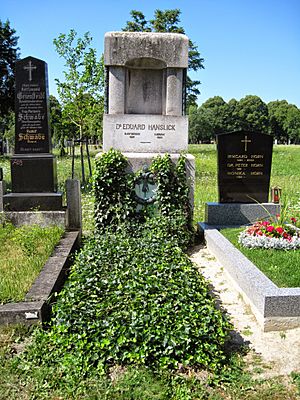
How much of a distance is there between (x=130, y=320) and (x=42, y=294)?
4.16 feet

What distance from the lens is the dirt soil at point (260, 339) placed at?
3293 millimetres

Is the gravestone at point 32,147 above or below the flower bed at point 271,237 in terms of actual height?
above

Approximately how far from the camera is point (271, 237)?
586 cm

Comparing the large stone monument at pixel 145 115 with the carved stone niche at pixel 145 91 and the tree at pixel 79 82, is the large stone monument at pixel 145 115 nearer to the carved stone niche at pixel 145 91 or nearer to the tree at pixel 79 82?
the carved stone niche at pixel 145 91

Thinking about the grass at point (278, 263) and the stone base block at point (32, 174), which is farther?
the stone base block at point (32, 174)

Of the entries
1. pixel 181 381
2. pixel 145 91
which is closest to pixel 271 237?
pixel 181 381

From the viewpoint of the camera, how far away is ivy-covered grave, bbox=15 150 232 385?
305 cm

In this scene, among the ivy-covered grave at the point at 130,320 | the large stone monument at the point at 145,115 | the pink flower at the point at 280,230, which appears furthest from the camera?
the large stone monument at the point at 145,115

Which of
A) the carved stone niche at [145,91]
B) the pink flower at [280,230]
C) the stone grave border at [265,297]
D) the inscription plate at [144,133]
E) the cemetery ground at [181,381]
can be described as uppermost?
the carved stone niche at [145,91]

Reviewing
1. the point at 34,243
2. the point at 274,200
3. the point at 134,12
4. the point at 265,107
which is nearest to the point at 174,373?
the point at 34,243

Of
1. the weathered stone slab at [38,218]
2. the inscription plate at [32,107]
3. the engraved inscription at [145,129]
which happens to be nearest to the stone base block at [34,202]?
the weathered stone slab at [38,218]

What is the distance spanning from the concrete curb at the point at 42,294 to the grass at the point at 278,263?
254 centimetres

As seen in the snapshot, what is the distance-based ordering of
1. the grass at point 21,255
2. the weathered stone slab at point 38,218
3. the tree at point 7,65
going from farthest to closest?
the tree at point 7,65
the weathered stone slab at point 38,218
the grass at point 21,255

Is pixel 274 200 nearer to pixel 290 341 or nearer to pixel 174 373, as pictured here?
pixel 290 341
